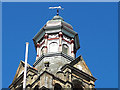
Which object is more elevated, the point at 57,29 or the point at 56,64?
the point at 57,29

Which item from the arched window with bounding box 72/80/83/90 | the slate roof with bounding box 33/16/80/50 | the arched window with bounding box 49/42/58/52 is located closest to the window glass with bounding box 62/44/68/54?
the arched window with bounding box 49/42/58/52

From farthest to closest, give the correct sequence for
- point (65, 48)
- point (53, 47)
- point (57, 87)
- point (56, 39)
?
point (56, 39)
point (65, 48)
point (53, 47)
point (57, 87)

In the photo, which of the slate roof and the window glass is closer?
the window glass

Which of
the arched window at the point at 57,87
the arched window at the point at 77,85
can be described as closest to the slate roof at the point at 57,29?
the arched window at the point at 77,85

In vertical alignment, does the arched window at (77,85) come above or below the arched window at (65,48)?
below

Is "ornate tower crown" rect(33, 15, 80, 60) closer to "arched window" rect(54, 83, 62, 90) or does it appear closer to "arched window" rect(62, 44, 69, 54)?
"arched window" rect(62, 44, 69, 54)

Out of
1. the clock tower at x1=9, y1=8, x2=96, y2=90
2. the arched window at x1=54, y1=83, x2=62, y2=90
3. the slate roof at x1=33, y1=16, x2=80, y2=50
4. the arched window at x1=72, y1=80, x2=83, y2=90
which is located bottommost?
the arched window at x1=54, y1=83, x2=62, y2=90

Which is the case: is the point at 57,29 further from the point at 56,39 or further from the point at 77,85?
the point at 77,85

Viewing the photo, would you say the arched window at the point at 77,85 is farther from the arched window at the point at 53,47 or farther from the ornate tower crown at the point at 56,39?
the arched window at the point at 53,47

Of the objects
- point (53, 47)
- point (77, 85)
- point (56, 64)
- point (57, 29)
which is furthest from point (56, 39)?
point (77, 85)

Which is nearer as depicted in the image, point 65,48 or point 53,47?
point 53,47

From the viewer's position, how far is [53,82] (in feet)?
138

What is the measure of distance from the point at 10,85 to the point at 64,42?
837cm

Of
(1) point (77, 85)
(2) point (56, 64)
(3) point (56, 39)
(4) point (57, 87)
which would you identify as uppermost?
(3) point (56, 39)
